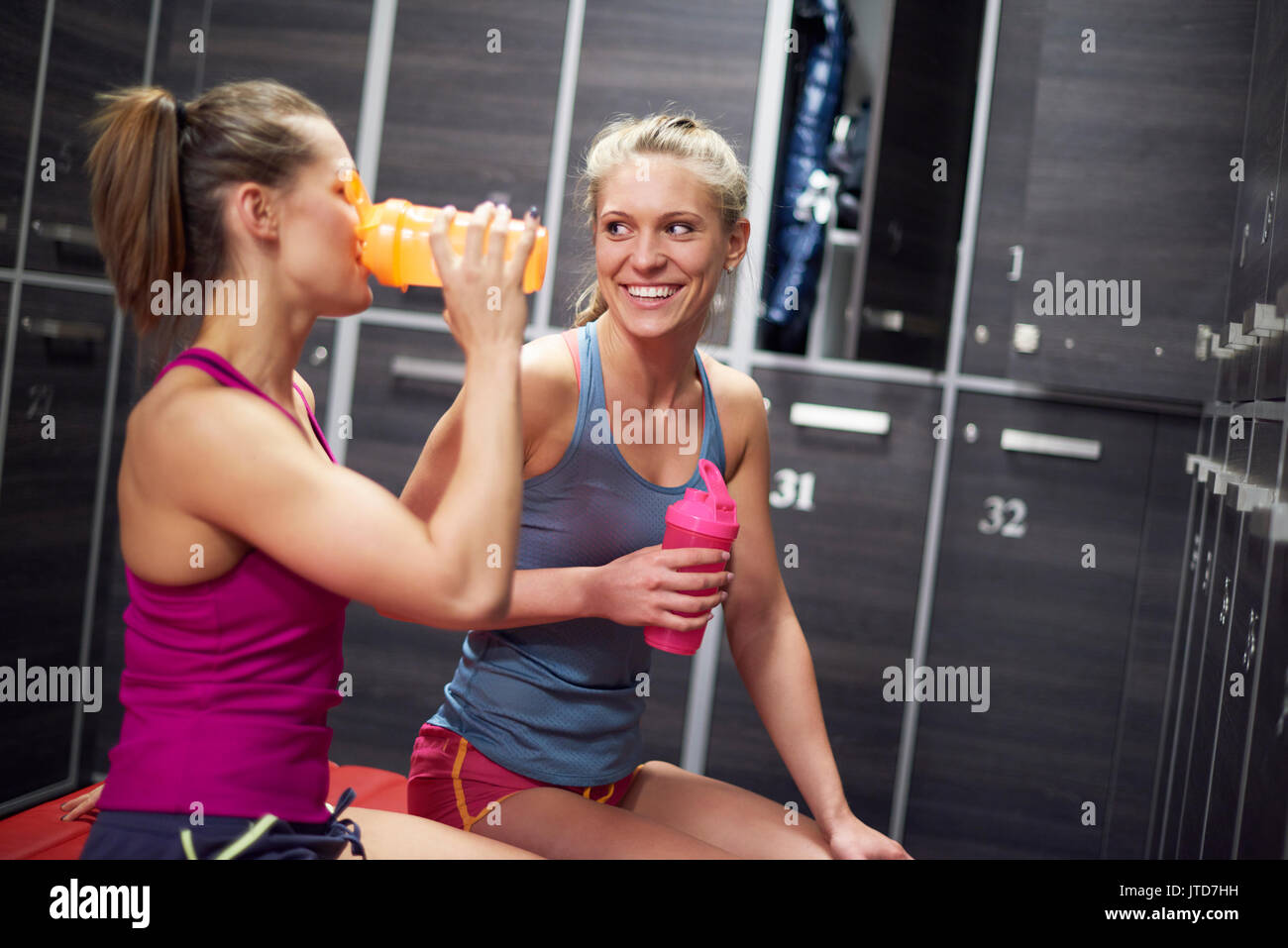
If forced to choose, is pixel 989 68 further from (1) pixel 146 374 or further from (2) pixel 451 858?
(2) pixel 451 858

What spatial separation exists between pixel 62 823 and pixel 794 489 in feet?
5.73

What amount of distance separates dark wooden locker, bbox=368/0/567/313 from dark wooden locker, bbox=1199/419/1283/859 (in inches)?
65.6

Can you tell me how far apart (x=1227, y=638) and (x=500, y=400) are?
122cm

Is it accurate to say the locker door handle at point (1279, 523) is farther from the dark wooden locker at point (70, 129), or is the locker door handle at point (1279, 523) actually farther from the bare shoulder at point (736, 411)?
Result: the dark wooden locker at point (70, 129)

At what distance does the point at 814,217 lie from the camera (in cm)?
271

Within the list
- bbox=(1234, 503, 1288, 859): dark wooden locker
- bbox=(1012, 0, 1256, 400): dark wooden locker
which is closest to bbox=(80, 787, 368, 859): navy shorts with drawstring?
bbox=(1234, 503, 1288, 859): dark wooden locker

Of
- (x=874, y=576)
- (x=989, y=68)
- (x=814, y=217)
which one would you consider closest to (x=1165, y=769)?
(x=874, y=576)

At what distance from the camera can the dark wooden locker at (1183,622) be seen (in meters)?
2.26

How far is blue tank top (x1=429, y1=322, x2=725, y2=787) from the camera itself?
125 cm

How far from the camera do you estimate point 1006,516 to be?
279 centimetres

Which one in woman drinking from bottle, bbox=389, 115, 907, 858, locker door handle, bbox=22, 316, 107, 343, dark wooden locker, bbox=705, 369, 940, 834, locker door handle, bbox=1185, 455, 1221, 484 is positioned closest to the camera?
woman drinking from bottle, bbox=389, 115, 907, 858

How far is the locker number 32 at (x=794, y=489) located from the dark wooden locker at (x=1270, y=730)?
1.44m

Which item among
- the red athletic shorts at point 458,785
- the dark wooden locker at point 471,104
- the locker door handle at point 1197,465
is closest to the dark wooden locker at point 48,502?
the dark wooden locker at point 471,104

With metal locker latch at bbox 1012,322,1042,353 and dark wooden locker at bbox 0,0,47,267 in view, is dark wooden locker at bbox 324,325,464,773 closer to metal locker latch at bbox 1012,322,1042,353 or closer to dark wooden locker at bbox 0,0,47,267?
dark wooden locker at bbox 0,0,47,267
